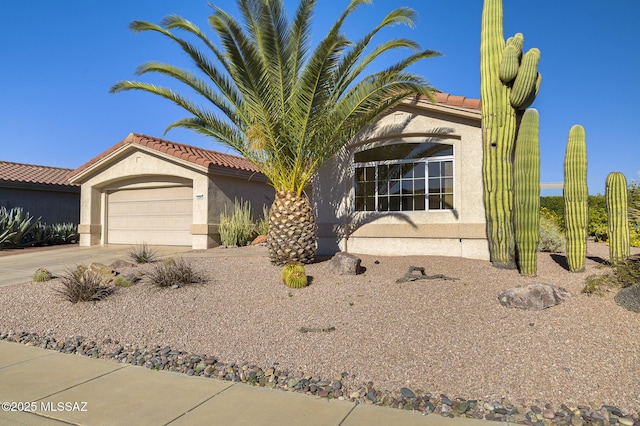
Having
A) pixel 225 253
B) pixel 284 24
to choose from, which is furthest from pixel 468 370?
pixel 225 253

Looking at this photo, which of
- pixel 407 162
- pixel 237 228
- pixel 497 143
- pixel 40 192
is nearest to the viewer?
pixel 497 143

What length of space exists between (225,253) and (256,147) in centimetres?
415

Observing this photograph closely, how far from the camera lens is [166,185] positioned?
16516 millimetres

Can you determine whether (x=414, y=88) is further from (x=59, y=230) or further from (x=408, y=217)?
(x=59, y=230)

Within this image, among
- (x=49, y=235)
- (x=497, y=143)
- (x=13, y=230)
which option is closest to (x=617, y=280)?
(x=497, y=143)

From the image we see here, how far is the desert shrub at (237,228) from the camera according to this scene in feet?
48.1

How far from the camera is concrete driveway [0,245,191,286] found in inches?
441

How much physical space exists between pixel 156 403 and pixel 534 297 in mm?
5030

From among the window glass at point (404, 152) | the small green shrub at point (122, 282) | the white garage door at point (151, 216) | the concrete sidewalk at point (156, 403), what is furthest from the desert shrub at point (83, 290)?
the white garage door at point (151, 216)

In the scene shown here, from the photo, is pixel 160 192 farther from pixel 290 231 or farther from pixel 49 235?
pixel 290 231

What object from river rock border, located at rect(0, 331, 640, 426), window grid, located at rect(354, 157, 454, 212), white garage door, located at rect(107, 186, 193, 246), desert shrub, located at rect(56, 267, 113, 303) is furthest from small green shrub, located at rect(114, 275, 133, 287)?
white garage door, located at rect(107, 186, 193, 246)

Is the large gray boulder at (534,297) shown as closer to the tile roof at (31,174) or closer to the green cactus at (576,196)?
the green cactus at (576,196)

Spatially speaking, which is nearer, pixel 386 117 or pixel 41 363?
pixel 41 363

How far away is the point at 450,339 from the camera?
543cm
